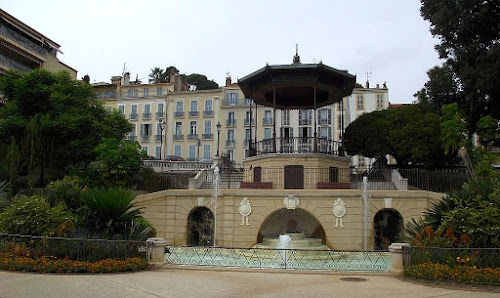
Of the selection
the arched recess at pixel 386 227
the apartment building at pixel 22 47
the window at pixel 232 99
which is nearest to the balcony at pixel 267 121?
the window at pixel 232 99

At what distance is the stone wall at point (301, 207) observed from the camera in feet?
64.2

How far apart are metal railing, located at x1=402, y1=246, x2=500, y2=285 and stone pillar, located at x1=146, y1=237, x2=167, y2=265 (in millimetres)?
7078

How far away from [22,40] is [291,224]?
1454 inches

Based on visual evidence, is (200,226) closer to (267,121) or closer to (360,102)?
(267,121)

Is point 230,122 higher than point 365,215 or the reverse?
higher

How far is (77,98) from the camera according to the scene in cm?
3028

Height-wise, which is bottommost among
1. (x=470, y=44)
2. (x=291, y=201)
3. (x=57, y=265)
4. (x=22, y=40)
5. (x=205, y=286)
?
(x=205, y=286)

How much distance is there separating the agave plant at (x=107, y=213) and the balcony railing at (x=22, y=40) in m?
Result: 35.2

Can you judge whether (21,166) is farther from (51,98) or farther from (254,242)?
(254,242)

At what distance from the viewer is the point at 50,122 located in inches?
1106

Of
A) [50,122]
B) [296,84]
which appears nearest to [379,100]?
[296,84]

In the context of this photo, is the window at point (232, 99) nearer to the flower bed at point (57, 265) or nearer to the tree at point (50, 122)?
the tree at point (50, 122)

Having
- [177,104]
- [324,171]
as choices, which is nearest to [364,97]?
[177,104]

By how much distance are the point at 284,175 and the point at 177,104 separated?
43499 mm
